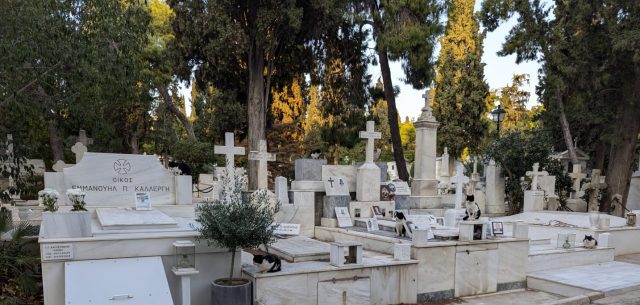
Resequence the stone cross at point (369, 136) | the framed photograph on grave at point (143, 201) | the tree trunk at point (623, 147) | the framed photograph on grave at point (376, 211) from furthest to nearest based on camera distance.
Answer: the tree trunk at point (623, 147), the stone cross at point (369, 136), the framed photograph on grave at point (376, 211), the framed photograph on grave at point (143, 201)

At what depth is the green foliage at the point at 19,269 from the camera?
611 centimetres

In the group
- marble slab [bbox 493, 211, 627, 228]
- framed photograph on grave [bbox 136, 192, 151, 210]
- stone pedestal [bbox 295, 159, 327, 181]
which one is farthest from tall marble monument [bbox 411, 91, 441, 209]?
framed photograph on grave [bbox 136, 192, 151, 210]

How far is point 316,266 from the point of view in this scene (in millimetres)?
7402

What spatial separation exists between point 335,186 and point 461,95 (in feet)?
67.2

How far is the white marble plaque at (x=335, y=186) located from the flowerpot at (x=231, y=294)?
5839 millimetres

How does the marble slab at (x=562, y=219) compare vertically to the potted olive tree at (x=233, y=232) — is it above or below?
below

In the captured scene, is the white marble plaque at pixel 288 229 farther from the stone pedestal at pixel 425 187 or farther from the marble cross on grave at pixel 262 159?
the stone pedestal at pixel 425 187

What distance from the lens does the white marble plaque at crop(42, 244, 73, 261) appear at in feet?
18.0

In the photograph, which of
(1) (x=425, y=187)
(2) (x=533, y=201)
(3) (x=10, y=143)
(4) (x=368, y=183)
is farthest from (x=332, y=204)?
(2) (x=533, y=201)

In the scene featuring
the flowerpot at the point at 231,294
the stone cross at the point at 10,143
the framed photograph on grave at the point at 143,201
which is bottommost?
the flowerpot at the point at 231,294

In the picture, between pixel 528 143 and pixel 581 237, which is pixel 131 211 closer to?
A: pixel 581 237

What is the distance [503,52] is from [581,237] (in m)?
9.36

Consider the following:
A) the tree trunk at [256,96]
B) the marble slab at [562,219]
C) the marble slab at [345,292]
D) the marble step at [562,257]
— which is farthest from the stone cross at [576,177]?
the marble slab at [345,292]

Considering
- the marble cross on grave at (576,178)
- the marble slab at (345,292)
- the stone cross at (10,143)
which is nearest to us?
the marble slab at (345,292)
